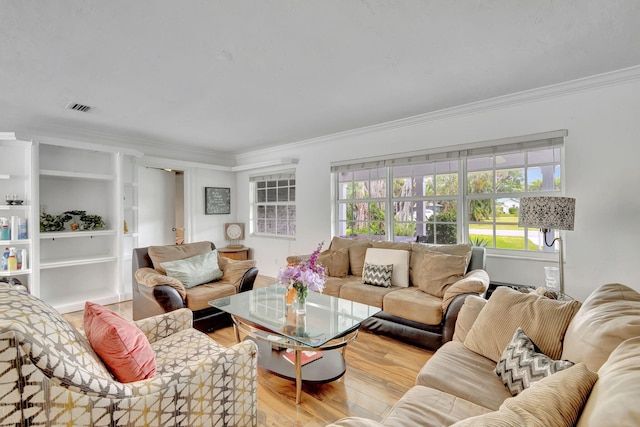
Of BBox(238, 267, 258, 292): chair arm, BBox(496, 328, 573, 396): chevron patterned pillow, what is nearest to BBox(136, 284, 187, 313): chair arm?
A: BBox(238, 267, 258, 292): chair arm

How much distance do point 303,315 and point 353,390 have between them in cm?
62

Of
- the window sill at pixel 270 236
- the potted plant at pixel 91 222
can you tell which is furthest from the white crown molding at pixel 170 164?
the window sill at pixel 270 236

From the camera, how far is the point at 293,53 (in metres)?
2.27

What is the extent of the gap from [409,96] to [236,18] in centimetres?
195

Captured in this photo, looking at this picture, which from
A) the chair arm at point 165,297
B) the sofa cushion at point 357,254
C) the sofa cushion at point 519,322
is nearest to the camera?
the sofa cushion at point 519,322

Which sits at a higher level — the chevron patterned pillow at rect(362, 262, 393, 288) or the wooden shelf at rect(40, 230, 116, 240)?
the wooden shelf at rect(40, 230, 116, 240)

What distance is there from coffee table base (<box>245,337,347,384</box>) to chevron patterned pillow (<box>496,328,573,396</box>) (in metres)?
1.07

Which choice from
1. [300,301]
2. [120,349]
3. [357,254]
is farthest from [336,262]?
[120,349]

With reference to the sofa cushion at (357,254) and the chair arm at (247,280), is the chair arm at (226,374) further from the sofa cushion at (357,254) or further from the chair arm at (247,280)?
the sofa cushion at (357,254)

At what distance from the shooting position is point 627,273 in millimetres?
2701

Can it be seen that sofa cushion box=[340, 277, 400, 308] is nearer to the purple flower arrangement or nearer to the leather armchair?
the purple flower arrangement

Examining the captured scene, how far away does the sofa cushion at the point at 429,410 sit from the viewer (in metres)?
1.20

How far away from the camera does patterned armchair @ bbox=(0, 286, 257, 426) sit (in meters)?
0.90

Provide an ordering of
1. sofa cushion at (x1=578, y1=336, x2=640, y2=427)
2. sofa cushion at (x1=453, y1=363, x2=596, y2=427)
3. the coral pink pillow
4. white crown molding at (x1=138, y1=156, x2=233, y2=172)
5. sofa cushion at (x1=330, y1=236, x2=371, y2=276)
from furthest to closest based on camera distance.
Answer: white crown molding at (x1=138, y1=156, x2=233, y2=172)
sofa cushion at (x1=330, y1=236, x2=371, y2=276)
the coral pink pillow
sofa cushion at (x1=453, y1=363, x2=596, y2=427)
sofa cushion at (x1=578, y1=336, x2=640, y2=427)
